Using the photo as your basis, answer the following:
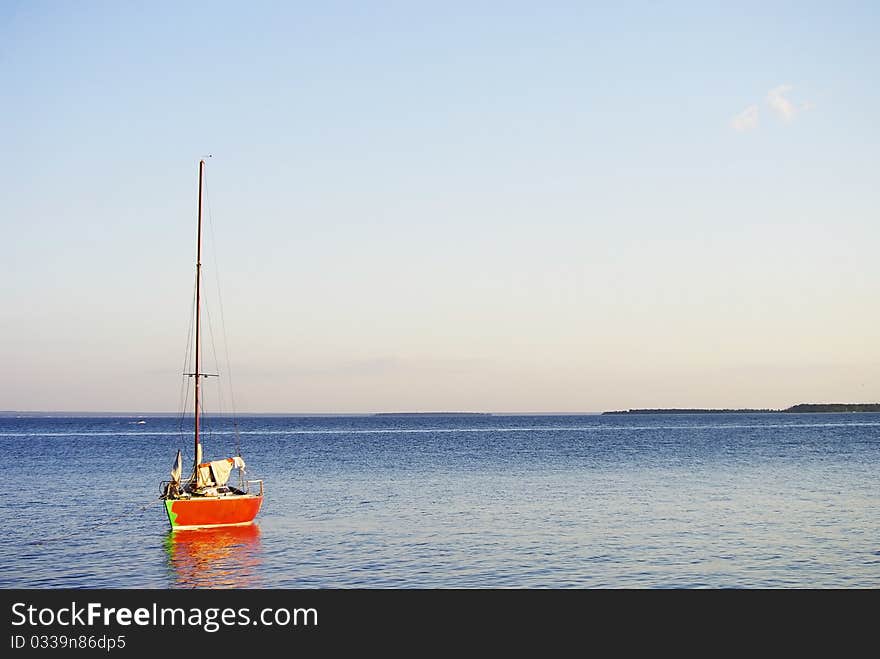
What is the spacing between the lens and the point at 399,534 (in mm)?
34375

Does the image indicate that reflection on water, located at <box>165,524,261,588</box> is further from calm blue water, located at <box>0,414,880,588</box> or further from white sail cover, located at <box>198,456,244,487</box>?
white sail cover, located at <box>198,456,244,487</box>

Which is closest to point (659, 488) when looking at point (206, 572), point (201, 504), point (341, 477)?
point (341, 477)

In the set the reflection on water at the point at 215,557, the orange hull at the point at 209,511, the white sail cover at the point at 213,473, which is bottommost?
the reflection on water at the point at 215,557

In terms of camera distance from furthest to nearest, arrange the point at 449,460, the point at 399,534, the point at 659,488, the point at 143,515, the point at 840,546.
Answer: the point at 449,460 → the point at 659,488 → the point at 143,515 → the point at 399,534 → the point at 840,546

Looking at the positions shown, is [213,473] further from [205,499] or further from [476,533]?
[476,533]

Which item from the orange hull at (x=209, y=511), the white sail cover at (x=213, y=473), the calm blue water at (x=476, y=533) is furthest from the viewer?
the white sail cover at (x=213, y=473)

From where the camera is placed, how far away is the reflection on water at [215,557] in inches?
1056

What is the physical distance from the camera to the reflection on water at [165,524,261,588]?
26.8m

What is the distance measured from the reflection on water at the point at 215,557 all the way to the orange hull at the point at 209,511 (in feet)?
0.95

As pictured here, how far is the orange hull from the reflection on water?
0.29 m

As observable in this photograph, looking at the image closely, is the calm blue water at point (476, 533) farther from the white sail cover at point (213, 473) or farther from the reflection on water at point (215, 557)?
the white sail cover at point (213, 473)

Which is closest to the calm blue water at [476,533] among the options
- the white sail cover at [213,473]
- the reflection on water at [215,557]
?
the reflection on water at [215,557]

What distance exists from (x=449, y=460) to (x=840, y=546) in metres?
56.3
